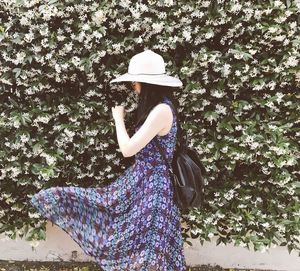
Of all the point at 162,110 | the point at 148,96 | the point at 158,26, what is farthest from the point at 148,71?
the point at 158,26

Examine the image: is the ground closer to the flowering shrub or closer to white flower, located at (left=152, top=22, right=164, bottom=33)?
the flowering shrub

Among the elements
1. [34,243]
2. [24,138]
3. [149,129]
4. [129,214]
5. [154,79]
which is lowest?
[34,243]

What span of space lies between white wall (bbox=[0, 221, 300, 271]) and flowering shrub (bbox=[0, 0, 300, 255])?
295mm

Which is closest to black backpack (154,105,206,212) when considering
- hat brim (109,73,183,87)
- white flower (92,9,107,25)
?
hat brim (109,73,183,87)

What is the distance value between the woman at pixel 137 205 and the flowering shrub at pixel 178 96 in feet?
2.20

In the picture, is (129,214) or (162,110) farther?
(129,214)

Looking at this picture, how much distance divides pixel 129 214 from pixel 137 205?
0.10 meters

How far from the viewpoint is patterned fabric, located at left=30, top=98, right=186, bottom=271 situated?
3.45m

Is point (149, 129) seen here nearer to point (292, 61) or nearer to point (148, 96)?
point (148, 96)

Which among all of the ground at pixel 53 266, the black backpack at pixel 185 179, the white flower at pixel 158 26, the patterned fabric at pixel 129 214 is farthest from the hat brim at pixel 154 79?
the ground at pixel 53 266

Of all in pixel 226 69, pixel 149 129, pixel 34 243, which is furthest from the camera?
pixel 34 243

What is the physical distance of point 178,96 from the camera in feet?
13.9

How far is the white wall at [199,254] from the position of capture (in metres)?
4.88

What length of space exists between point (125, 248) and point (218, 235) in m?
1.51
